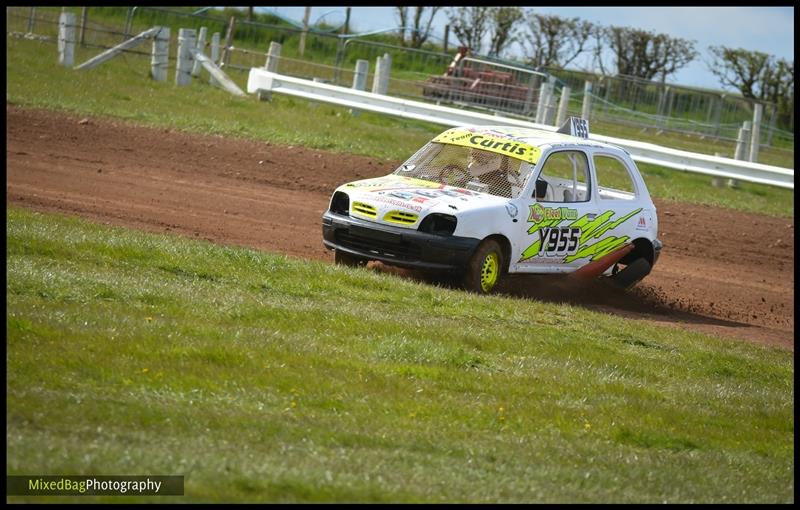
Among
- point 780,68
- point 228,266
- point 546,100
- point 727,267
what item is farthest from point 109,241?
point 780,68

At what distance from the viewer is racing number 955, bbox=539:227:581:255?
39.3ft

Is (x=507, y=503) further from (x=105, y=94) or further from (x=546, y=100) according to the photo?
(x=546, y=100)

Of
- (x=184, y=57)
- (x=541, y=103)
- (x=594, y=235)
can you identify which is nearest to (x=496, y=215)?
(x=594, y=235)

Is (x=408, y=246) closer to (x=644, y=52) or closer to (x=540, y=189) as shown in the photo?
(x=540, y=189)

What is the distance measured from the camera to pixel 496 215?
1133 centimetres

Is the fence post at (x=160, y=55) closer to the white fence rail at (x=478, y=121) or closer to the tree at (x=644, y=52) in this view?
the white fence rail at (x=478, y=121)

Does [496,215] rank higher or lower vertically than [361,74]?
lower

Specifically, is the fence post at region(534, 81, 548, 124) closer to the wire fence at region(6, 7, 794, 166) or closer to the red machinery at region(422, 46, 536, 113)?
the red machinery at region(422, 46, 536, 113)

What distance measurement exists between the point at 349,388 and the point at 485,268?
4520mm

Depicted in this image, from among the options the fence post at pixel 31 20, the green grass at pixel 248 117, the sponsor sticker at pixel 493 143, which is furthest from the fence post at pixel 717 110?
the sponsor sticker at pixel 493 143

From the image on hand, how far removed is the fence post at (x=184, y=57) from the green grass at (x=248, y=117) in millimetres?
302

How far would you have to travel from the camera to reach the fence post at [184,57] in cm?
2686

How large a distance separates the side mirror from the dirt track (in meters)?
1.07

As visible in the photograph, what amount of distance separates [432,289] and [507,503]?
5650 mm
